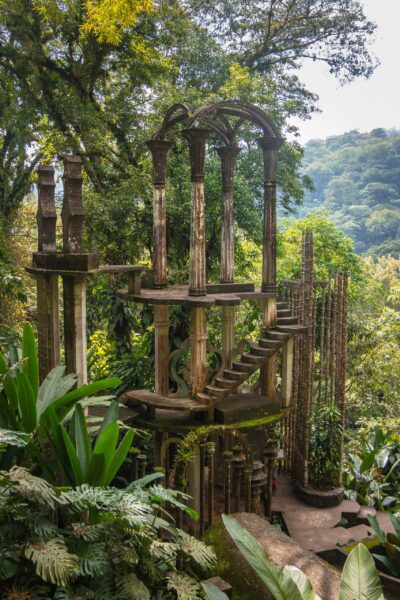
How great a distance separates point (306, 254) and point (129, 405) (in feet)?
8.91

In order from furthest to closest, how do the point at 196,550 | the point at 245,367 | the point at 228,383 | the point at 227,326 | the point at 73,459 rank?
the point at 227,326 < the point at 245,367 < the point at 228,383 < the point at 73,459 < the point at 196,550

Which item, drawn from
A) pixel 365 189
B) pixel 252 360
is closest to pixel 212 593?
pixel 252 360

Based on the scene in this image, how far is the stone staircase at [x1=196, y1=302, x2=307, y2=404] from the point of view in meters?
5.38

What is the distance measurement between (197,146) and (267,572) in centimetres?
417

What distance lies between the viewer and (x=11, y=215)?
1244 centimetres

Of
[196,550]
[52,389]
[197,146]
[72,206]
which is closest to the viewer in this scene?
[196,550]

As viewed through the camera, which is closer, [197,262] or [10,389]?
[10,389]

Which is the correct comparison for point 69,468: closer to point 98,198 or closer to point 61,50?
point 98,198

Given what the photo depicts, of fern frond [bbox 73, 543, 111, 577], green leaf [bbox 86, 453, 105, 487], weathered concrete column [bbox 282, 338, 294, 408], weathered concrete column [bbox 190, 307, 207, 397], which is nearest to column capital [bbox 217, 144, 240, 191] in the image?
weathered concrete column [bbox 190, 307, 207, 397]

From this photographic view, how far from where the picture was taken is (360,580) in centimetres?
213

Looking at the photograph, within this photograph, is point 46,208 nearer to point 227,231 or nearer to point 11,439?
point 227,231

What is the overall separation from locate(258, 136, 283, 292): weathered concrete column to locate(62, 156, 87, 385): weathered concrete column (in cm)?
236

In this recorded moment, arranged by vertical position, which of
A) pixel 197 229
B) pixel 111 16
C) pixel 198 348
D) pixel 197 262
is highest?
pixel 111 16

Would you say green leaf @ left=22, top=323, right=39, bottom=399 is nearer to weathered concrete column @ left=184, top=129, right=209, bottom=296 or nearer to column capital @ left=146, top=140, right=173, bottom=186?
weathered concrete column @ left=184, top=129, right=209, bottom=296
